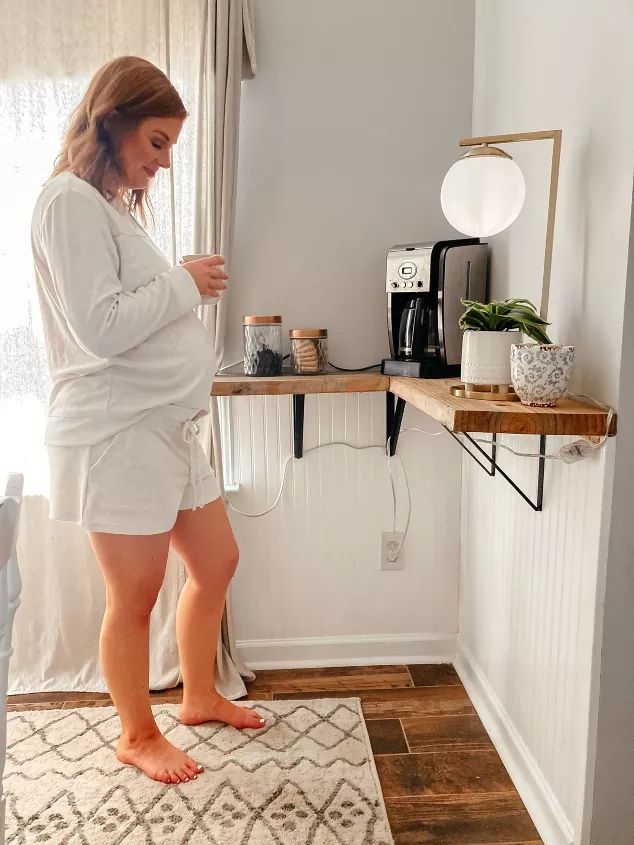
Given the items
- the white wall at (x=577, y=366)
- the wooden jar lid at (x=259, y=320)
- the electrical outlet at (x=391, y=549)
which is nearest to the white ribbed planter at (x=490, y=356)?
the white wall at (x=577, y=366)

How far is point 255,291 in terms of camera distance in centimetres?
212

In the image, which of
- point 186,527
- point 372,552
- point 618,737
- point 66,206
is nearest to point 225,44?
point 66,206

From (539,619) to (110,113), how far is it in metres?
1.44

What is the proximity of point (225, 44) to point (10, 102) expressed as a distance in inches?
24.2

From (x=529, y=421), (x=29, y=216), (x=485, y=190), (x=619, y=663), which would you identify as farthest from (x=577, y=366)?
(x=29, y=216)

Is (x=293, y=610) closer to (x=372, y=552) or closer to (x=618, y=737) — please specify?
(x=372, y=552)

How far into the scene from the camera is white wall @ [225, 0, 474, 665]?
2.05 metres

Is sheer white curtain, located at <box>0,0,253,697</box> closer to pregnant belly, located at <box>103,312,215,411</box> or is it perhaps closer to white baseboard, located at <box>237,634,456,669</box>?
white baseboard, located at <box>237,634,456,669</box>

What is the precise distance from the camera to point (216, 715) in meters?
1.91

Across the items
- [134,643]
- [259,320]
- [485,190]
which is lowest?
[134,643]

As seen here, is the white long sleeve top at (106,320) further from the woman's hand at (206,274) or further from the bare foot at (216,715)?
the bare foot at (216,715)

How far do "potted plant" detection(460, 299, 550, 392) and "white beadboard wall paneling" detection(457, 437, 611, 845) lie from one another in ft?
0.68

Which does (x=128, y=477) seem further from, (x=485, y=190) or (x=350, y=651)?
(x=350, y=651)

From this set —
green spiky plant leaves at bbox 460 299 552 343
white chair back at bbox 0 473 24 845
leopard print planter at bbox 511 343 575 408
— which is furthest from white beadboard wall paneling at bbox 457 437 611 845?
white chair back at bbox 0 473 24 845
